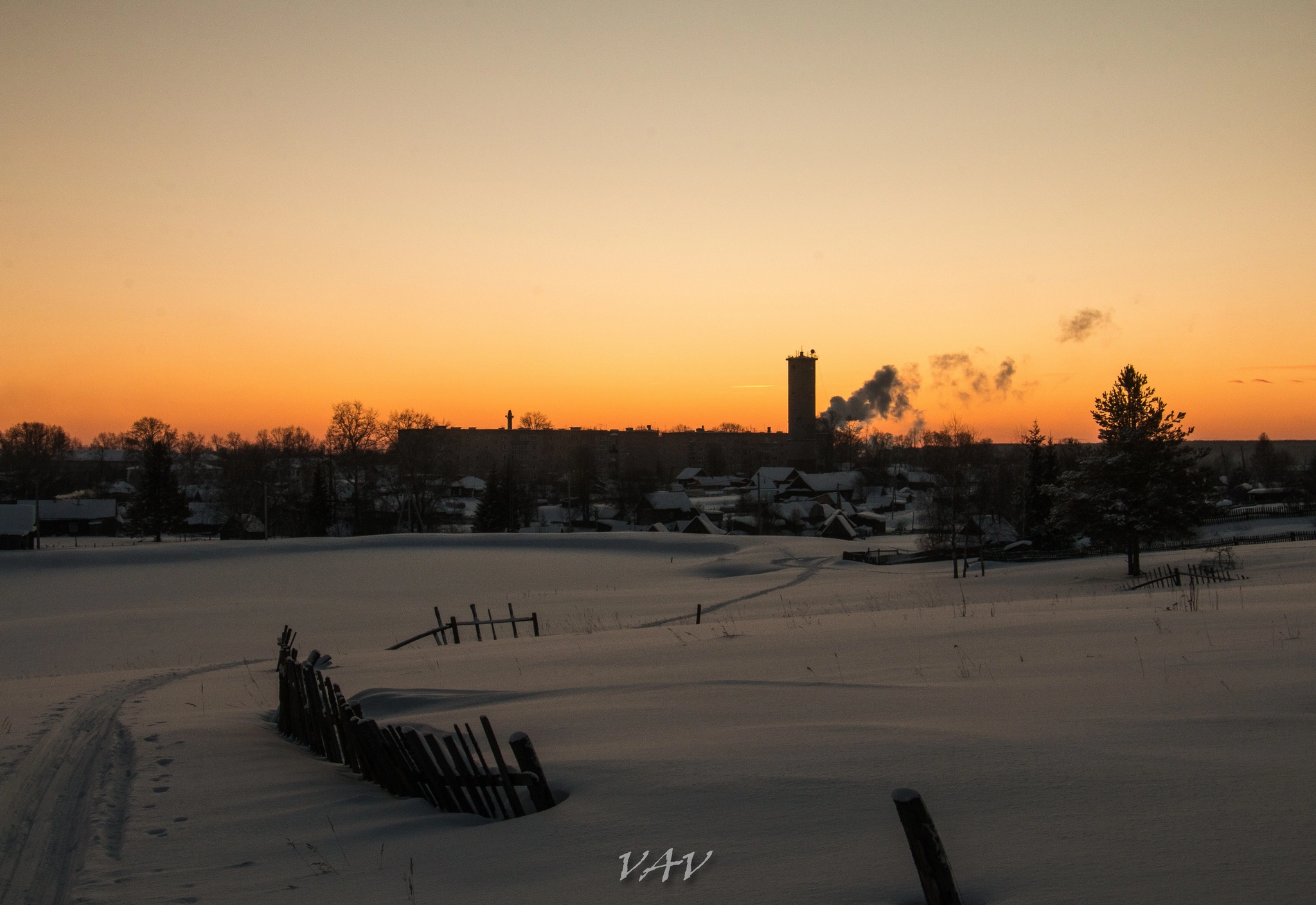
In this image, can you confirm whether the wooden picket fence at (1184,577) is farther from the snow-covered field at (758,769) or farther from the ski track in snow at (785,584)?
the ski track in snow at (785,584)

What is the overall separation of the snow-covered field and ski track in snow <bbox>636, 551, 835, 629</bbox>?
30.0ft

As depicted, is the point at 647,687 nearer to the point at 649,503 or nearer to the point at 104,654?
the point at 104,654

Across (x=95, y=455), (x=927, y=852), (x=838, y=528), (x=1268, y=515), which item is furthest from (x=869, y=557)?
(x=95, y=455)

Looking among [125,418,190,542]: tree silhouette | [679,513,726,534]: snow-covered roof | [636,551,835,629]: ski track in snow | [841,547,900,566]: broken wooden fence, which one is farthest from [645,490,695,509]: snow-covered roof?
[125,418,190,542]: tree silhouette

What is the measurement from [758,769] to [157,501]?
253 ft

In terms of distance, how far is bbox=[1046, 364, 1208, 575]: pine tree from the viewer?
114 ft

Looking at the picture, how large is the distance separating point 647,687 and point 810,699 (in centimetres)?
224

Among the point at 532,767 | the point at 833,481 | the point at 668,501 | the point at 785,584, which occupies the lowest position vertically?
the point at 785,584

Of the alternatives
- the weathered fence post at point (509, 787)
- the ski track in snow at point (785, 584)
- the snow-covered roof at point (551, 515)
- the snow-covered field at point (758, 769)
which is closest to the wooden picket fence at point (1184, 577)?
the snow-covered field at point (758, 769)

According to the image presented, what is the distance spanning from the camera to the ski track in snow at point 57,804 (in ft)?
17.5

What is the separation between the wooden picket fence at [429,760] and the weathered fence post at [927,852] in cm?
273

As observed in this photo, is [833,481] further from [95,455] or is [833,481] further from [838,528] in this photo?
[95,455]

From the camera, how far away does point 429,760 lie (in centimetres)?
620

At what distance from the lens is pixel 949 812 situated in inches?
185
